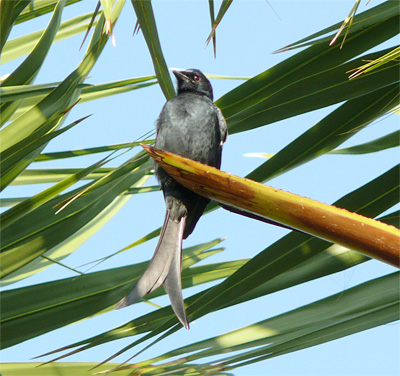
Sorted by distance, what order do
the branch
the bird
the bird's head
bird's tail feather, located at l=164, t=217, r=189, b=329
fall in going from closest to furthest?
the branch, bird's tail feather, located at l=164, t=217, r=189, b=329, the bird, the bird's head

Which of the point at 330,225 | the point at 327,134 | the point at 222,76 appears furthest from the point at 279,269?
the point at 222,76

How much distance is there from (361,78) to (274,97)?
0.20 metres

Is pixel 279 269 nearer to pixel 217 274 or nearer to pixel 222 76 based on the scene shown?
pixel 217 274

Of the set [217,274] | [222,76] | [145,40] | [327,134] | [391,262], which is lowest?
[391,262]

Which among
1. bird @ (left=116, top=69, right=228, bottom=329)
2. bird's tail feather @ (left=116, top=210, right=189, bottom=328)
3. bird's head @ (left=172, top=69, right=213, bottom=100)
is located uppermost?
bird's head @ (left=172, top=69, right=213, bottom=100)

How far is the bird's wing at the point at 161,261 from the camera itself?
132cm

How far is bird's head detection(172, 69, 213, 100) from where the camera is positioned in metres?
2.54

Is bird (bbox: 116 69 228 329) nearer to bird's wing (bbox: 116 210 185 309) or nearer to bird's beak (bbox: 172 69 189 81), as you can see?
bird's wing (bbox: 116 210 185 309)

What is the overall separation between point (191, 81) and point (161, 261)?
48.3 inches

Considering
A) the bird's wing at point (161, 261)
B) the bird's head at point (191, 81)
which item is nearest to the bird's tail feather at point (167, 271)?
the bird's wing at point (161, 261)

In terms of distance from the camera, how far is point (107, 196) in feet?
5.07

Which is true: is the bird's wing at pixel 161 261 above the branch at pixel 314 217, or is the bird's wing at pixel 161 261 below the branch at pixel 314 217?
above

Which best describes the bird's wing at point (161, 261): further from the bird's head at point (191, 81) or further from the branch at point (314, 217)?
the bird's head at point (191, 81)

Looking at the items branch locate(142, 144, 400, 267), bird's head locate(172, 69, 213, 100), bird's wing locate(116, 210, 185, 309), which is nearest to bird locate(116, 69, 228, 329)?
bird's wing locate(116, 210, 185, 309)
